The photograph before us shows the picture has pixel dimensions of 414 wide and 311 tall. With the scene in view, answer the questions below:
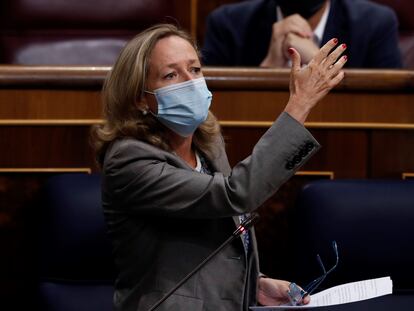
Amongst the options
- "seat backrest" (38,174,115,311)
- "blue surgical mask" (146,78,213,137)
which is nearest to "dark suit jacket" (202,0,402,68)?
"seat backrest" (38,174,115,311)

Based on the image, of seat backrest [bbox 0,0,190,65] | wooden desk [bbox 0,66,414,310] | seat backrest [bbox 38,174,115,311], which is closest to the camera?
seat backrest [bbox 38,174,115,311]

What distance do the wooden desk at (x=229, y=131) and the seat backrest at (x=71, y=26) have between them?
0.42 meters

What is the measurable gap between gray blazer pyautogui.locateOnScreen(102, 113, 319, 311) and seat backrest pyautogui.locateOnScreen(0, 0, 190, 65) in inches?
28.2

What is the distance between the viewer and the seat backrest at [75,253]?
0.95 m

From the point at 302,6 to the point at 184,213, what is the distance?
65cm

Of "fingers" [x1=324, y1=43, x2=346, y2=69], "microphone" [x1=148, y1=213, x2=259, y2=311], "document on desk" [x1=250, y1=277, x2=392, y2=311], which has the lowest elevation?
"document on desk" [x1=250, y1=277, x2=392, y2=311]

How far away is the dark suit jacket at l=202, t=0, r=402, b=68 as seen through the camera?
4.30ft

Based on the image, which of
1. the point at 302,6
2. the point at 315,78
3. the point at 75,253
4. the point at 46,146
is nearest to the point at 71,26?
the point at 302,6

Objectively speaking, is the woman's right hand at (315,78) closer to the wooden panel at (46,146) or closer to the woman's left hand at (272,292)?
the woman's left hand at (272,292)

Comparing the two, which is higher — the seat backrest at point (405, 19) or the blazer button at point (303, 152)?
the blazer button at point (303, 152)

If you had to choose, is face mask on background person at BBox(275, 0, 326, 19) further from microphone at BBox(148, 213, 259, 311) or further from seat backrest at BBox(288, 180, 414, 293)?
microphone at BBox(148, 213, 259, 311)

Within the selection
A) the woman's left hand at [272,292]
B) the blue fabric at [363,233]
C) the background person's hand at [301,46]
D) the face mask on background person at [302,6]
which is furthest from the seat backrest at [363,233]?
the face mask on background person at [302,6]

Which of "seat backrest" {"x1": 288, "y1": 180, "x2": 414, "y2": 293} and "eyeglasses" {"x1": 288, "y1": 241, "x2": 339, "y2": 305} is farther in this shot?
"seat backrest" {"x1": 288, "y1": 180, "x2": 414, "y2": 293}

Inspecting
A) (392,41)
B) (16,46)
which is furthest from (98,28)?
(392,41)
